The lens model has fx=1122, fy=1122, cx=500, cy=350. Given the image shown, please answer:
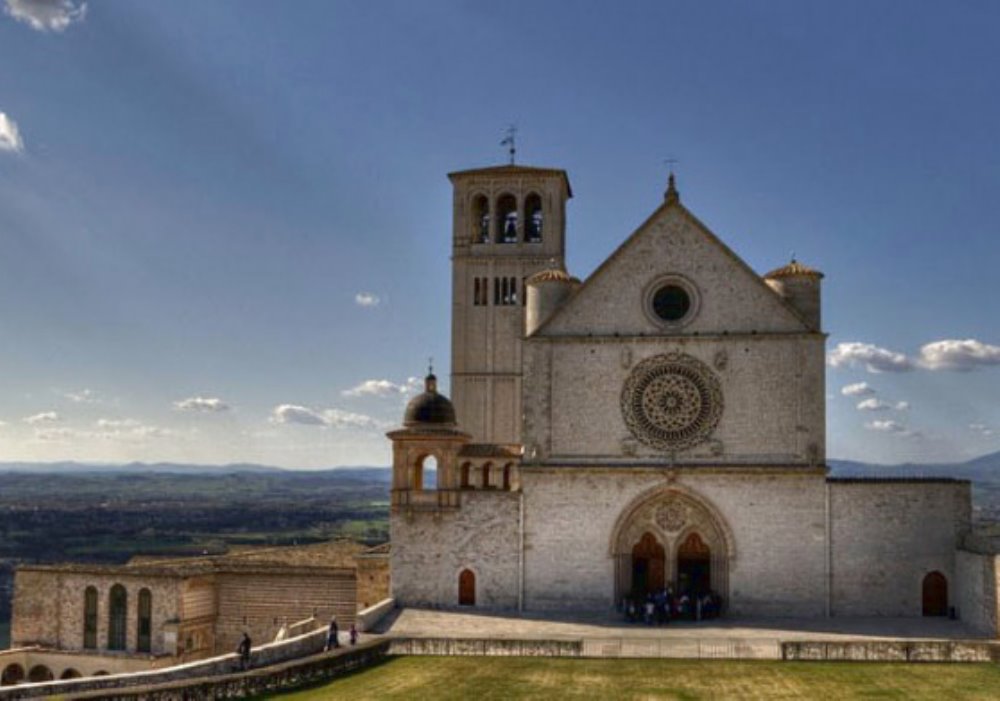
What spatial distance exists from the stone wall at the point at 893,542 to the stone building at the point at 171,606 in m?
15.4

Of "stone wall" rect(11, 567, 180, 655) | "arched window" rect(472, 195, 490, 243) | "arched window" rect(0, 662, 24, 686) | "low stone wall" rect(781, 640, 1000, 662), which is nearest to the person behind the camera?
"low stone wall" rect(781, 640, 1000, 662)

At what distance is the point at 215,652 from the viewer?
39.0 m

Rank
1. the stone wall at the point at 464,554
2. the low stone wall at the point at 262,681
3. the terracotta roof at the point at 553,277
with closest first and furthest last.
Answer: the low stone wall at the point at 262,681 → the stone wall at the point at 464,554 → the terracotta roof at the point at 553,277

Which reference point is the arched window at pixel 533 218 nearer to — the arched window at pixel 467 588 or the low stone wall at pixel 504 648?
the arched window at pixel 467 588

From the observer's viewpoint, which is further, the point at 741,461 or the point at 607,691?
the point at 741,461

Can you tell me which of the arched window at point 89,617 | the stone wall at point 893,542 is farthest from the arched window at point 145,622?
the stone wall at point 893,542

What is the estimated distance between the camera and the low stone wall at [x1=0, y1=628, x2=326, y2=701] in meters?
22.1

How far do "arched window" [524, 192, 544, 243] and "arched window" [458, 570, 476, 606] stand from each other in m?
16.8

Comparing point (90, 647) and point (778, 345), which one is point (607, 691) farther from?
point (90, 647)

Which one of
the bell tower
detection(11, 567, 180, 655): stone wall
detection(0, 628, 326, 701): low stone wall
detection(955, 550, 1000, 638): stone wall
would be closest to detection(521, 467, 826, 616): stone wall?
detection(955, 550, 1000, 638): stone wall

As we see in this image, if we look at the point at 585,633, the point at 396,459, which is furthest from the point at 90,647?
the point at 585,633

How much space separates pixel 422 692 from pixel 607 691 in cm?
418

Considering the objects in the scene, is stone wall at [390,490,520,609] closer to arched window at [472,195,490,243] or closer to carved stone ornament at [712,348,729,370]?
carved stone ornament at [712,348,729,370]

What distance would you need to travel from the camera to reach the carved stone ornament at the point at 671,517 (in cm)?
3612
